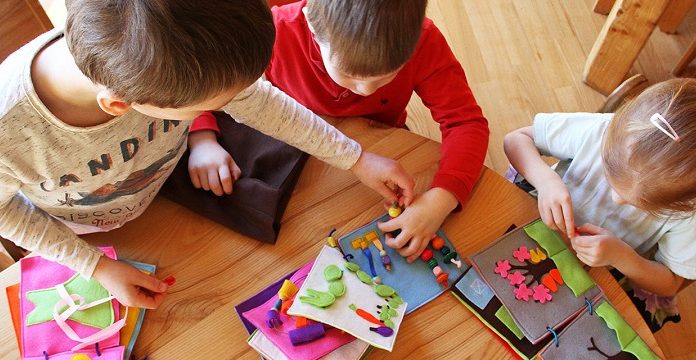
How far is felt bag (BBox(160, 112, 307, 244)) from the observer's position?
34.5 inches

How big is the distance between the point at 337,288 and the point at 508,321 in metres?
0.26

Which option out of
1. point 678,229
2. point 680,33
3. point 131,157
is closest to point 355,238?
point 131,157

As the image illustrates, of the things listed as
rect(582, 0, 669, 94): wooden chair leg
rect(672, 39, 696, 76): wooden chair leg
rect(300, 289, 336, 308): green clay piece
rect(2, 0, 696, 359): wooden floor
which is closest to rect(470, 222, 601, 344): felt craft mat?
rect(300, 289, 336, 308): green clay piece

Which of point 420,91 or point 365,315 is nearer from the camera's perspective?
point 365,315

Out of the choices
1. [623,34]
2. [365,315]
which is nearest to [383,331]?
[365,315]

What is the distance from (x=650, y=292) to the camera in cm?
102

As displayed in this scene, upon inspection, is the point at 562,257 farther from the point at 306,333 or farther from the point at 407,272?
the point at 306,333

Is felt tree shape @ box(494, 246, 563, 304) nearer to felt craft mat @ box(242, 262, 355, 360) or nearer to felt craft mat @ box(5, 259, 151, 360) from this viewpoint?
felt craft mat @ box(242, 262, 355, 360)

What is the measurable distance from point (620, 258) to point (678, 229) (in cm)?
13

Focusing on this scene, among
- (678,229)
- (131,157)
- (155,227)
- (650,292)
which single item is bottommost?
(650,292)

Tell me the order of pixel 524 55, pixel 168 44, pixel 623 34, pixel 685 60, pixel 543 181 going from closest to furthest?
pixel 168 44 < pixel 543 181 < pixel 623 34 < pixel 685 60 < pixel 524 55

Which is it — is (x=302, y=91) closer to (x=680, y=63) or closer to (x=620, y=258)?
(x=620, y=258)

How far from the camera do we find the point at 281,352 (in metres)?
0.77

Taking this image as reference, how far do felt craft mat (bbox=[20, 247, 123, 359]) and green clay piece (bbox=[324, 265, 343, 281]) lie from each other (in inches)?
12.0
